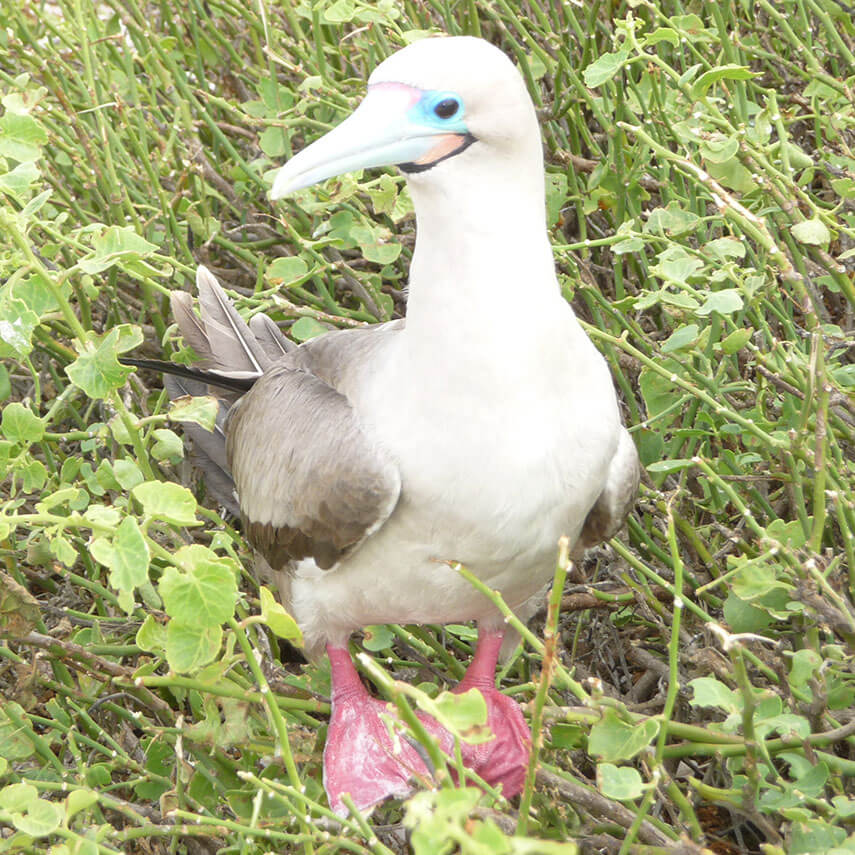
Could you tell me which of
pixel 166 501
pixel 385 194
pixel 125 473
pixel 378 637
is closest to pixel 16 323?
pixel 125 473

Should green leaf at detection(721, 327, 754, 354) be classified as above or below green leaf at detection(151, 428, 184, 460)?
below

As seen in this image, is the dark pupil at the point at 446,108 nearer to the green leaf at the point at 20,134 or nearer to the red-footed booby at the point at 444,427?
the red-footed booby at the point at 444,427

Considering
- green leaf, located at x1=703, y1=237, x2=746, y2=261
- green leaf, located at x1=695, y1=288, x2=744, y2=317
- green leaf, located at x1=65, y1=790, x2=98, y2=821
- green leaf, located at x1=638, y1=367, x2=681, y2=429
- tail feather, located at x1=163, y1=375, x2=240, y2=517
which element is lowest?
tail feather, located at x1=163, y1=375, x2=240, y2=517

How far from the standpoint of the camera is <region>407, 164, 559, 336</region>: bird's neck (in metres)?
2.17

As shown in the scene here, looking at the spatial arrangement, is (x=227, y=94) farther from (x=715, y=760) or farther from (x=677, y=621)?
(x=677, y=621)

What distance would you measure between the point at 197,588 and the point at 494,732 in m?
1.26

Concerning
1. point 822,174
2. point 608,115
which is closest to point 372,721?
point 608,115

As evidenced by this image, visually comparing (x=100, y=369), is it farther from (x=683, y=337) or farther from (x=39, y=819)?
(x=683, y=337)

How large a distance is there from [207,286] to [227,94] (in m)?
1.38

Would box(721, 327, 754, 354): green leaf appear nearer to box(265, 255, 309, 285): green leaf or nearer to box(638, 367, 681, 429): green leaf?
box(638, 367, 681, 429): green leaf

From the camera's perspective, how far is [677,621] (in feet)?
5.14

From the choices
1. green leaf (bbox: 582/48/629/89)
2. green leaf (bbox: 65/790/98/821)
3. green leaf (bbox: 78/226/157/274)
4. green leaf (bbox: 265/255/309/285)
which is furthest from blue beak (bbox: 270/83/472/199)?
green leaf (bbox: 65/790/98/821)

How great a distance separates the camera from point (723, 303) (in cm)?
204

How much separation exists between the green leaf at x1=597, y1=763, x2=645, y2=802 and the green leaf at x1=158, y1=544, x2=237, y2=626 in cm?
50
